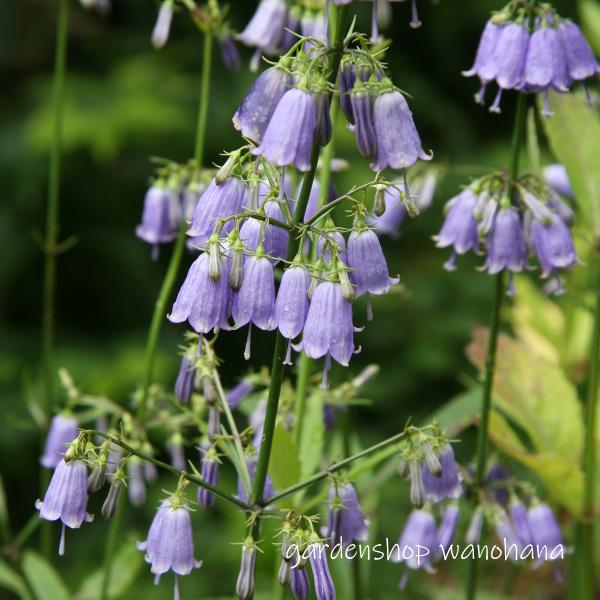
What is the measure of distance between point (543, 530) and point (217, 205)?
3.81 ft

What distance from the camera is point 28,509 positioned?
4.92m

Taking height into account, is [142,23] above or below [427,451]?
above

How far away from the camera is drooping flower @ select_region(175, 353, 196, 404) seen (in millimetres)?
1969

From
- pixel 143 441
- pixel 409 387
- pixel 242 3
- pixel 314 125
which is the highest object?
pixel 242 3

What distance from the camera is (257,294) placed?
151 centimetres

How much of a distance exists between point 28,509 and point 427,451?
3.70 metres

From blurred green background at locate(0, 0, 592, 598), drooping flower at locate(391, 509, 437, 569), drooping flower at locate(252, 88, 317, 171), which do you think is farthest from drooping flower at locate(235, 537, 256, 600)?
blurred green background at locate(0, 0, 592, 598)

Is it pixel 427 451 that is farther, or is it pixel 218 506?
pixel 218 506

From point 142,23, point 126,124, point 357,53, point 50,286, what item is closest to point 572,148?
point 357,53

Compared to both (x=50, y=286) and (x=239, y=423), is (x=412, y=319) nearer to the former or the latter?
(x=239, y=423)

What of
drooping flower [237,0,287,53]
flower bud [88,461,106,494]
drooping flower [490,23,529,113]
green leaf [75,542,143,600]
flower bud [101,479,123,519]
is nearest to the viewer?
flower bud [88,461,106,494]

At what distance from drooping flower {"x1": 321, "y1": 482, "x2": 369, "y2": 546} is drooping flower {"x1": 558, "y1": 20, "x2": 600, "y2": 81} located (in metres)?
0.94

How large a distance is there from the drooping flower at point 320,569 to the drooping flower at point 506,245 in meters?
0.73

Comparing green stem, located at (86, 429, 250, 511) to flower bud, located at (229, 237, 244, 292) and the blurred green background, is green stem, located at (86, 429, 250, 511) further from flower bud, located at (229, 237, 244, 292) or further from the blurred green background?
the blurred green background
